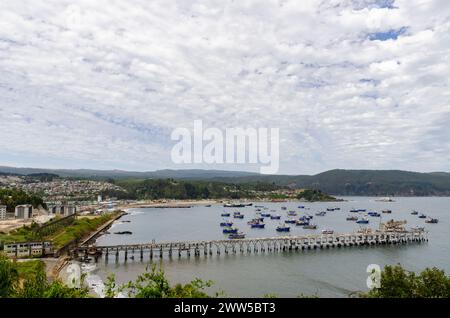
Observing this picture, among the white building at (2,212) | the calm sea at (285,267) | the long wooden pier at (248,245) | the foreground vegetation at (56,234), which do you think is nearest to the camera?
the calm sea at (285,267)

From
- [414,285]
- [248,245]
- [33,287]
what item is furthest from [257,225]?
[33,287]

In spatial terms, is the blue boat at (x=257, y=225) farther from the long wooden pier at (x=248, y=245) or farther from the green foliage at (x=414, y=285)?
the green foliage at (x=414, y=285)

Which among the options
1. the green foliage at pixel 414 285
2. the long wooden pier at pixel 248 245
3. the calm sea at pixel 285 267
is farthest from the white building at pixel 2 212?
the green foliage at pixel 414 285

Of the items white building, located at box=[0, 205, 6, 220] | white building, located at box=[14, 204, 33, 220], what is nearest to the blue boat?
white building, located at box=[14, 204, 33, 220]
